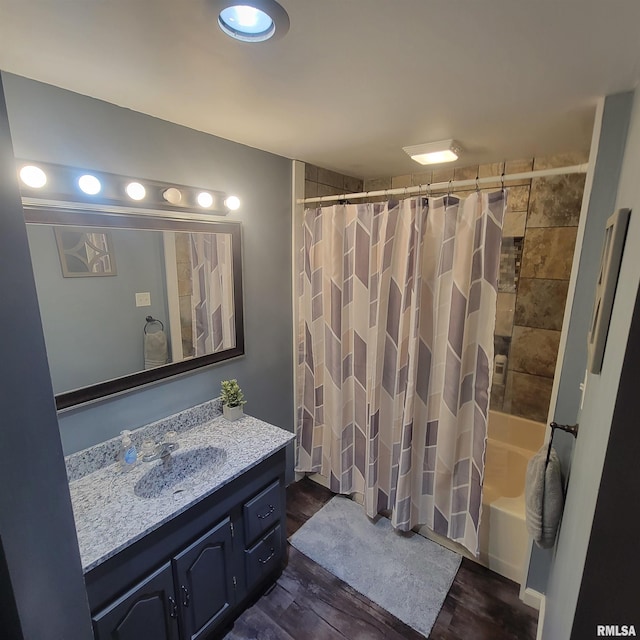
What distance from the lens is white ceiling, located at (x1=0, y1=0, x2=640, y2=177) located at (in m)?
0.81

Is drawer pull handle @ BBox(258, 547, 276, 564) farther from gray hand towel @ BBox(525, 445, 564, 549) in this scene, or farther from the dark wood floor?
gray hand towel @ BBox(525, 445, 564, 549)

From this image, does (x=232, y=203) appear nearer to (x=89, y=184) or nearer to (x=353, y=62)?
(x=89, y=184)

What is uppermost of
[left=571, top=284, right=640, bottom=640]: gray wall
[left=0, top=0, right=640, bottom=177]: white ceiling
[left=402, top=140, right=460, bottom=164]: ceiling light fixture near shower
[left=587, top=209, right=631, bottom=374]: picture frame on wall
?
[left=0, top=0, right=640, bottom=177]: white ceiling

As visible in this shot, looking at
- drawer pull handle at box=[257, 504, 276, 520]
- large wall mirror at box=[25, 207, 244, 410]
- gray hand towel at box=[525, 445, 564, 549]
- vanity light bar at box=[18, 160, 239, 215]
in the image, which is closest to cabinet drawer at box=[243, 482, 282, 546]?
drawer pull handle at box=[257, 504, 276, 520]

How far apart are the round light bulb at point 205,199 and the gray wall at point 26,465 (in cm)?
114

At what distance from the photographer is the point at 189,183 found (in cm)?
172

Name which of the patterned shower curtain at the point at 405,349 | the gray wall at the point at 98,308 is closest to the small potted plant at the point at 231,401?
the gray wall at the point at 98,308

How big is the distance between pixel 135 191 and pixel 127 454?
1186 mm

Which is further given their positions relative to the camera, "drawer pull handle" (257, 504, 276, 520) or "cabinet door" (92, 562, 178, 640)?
"drawer pull handle" (257, 504, 276, 520)

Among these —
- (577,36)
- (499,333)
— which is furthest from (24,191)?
(499,333)

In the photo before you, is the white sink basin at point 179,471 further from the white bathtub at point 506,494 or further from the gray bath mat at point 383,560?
the white bathtub at point 506,494

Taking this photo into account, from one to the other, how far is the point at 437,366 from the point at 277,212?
1383 mm

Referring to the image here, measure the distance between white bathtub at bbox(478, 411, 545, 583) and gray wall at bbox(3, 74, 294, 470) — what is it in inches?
56.8

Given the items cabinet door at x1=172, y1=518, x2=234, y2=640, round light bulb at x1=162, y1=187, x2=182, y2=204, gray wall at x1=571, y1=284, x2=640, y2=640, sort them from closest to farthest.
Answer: gray wall at x1=571, y1=284, x2=640, y2=640, cabinet door at x1=172, y1=518, x2=234, y2=640, round light bulb at x1=162, y1=187, x2=182, y2=204
